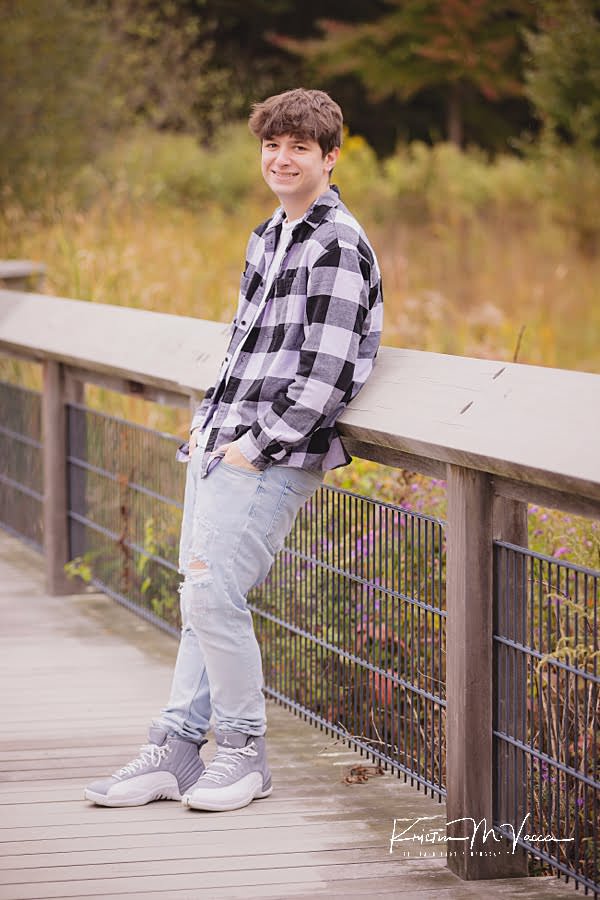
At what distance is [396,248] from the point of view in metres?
16.5

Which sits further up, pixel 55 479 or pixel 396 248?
pixel 396 248

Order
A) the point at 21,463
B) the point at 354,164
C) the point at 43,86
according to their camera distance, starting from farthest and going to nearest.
Result: the point at 354,164, the point at 43,86, the point at 21,463

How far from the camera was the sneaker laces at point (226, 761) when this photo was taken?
3.81 meters

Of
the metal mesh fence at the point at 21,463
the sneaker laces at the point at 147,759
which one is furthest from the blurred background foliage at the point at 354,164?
the sneaker laces at the point at 147,759

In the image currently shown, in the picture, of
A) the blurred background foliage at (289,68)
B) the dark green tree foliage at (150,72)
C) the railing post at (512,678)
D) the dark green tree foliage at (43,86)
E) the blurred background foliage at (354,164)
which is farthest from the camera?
the dark green tree foliage at (150,72)

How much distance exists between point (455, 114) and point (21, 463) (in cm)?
2346

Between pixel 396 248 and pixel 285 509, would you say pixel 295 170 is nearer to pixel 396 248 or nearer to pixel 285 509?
pixel 285 509

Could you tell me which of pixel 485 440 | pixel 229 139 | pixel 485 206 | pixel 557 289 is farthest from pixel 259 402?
pixel 229 139

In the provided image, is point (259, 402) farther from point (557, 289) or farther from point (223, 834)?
point (557, 289)

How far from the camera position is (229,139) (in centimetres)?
2448

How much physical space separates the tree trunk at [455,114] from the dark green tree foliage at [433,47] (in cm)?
10

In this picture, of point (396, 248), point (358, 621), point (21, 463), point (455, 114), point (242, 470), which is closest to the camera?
point (242, 470)

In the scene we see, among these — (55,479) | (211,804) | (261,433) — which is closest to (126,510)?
(55,479)

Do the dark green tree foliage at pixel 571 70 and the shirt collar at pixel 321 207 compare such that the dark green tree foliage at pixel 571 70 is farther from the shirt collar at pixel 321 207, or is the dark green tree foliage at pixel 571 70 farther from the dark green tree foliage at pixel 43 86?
the shirt collar at pixel 321 207
